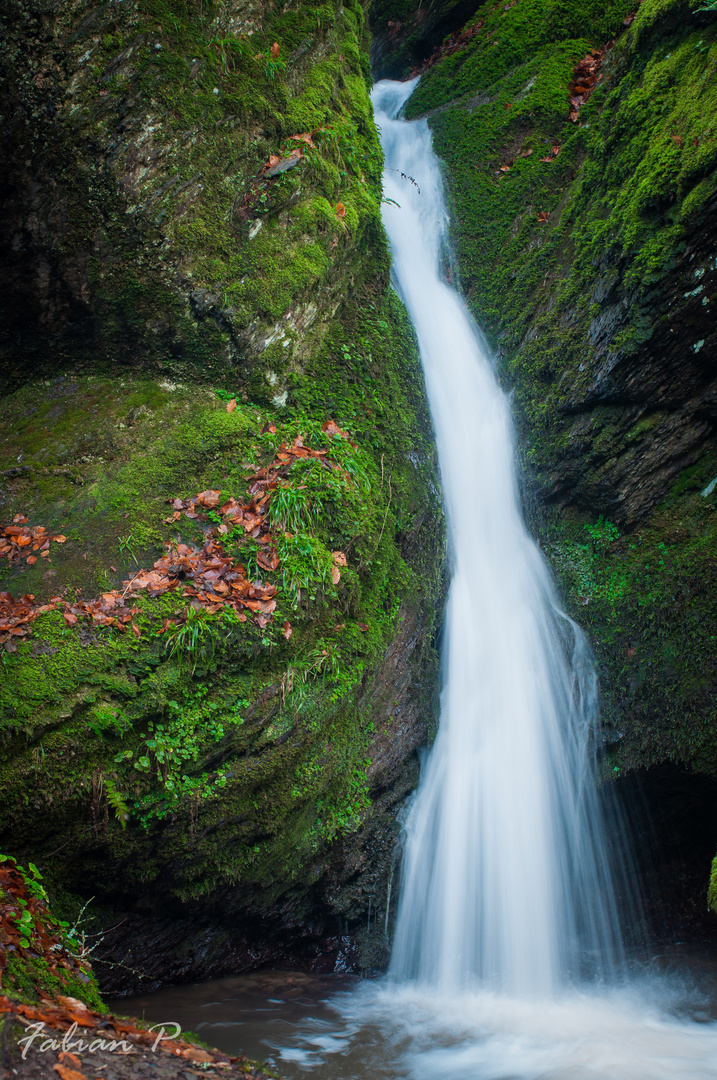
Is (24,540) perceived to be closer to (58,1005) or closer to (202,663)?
(202,663)

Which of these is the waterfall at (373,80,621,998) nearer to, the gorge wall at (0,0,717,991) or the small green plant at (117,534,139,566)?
the gorge wall at (0,0,717,991)

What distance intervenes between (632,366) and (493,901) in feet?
18.8

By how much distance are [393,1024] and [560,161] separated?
1082cm

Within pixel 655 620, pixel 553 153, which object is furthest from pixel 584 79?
pixel 655 620

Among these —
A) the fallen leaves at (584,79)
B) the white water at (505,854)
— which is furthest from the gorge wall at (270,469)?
the fallen leaves at (584,79)

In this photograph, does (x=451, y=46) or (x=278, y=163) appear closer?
(x=278, y=163)

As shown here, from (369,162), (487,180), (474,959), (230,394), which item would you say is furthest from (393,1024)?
(487,180)

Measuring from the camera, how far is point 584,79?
31.3ft

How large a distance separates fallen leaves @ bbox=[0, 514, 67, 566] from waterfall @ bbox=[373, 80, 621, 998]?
4006mm

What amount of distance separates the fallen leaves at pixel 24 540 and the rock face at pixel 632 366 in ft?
18.2

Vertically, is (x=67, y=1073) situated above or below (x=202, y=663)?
below

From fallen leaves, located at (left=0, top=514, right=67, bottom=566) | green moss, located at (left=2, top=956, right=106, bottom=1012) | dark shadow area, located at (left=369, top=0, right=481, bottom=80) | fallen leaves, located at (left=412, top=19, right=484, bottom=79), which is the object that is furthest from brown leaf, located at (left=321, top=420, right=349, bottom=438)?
dark shadow area, located at (left=369, top=0, right=481, bottom=80)

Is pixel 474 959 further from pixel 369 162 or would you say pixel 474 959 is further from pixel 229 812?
pixel 369 162

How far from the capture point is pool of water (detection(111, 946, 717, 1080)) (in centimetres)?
382
